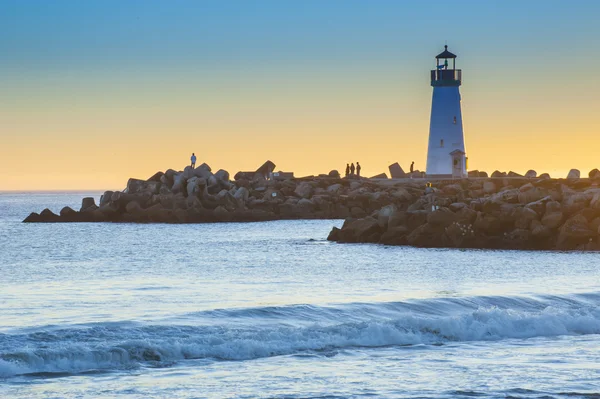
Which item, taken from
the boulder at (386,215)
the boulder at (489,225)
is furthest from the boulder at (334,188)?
the boulder at (489,225)

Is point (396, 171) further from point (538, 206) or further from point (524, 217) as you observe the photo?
point (524, 217)

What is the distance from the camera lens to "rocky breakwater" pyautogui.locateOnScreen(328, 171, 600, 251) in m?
30.1

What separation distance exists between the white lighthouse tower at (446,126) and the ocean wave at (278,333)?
38634 millimetres

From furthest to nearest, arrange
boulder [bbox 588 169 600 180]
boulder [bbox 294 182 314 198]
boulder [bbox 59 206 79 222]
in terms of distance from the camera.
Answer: boulder [bbox 294 182 314 198], boulder [bbox 59 206 79 222], boulder [bbox 588 169 600 180]

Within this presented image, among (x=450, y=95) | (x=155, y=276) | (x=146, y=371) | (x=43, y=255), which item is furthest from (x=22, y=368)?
(x=450, y=95)

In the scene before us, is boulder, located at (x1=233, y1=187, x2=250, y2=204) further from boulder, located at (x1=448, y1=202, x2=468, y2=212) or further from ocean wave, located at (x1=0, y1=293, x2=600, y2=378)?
ocean wave, located at (x1=0, y1=293, x2=600, y2=378)

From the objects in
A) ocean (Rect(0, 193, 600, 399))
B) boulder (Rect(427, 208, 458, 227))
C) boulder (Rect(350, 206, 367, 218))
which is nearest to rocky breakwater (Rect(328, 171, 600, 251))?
boulder (Rect(427, 208, 458, 227))

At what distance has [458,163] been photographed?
57.2m

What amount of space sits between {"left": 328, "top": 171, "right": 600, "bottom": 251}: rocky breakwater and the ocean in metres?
2.76

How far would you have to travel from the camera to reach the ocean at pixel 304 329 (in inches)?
440

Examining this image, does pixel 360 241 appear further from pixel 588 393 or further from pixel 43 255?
pixel 588 393

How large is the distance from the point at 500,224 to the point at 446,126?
989 inches

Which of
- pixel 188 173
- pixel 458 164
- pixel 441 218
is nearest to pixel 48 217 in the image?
pixel 188 173

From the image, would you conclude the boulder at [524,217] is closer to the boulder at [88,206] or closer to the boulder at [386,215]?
the boulder at [386,215]
